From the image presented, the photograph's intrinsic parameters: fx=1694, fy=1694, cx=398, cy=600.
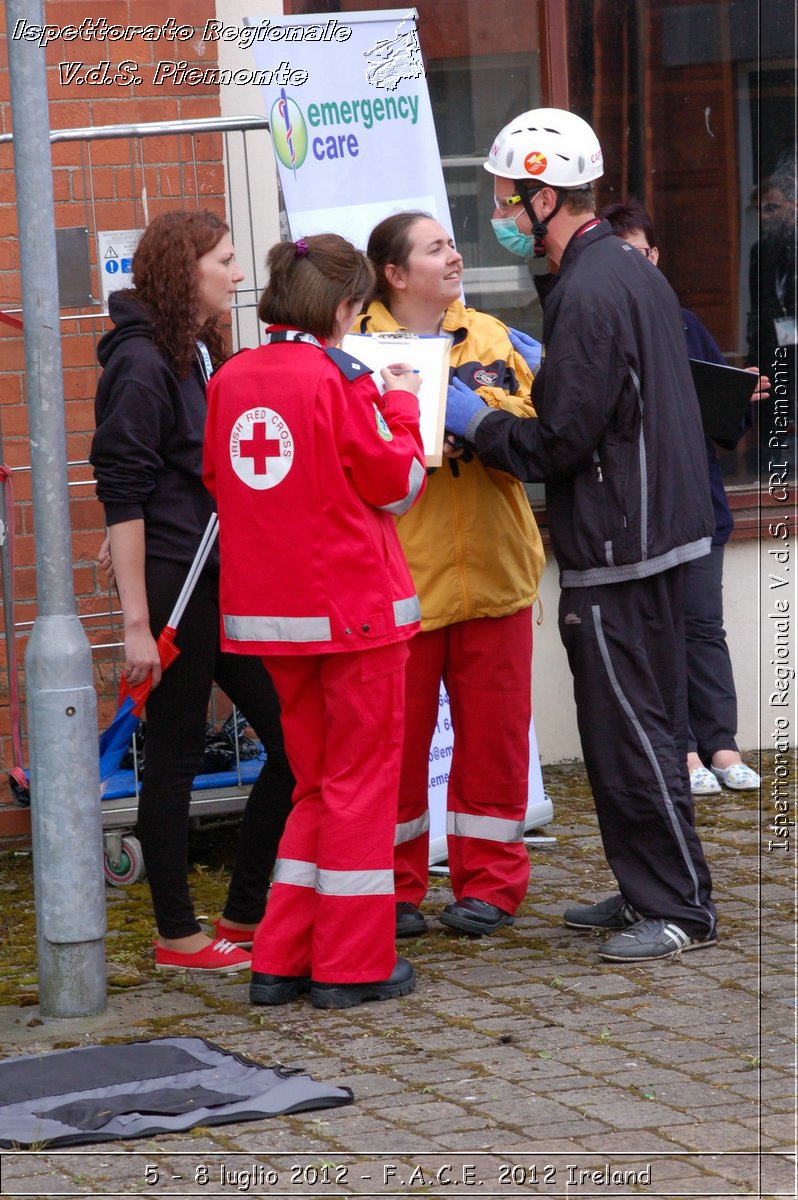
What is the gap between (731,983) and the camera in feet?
14.6

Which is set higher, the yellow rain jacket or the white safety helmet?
the white safety helmet

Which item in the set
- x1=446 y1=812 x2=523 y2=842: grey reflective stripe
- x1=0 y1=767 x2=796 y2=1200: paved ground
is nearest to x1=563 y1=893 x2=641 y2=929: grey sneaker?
x1=0 y1=767 x2=796 y2=1200: paved ground

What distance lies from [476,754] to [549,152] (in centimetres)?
175

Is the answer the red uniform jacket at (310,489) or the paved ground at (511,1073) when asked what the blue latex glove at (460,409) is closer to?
the red uniform jacket at (310,489)

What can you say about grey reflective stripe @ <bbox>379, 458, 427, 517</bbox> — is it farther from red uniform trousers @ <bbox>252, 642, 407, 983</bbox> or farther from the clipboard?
the clipboard

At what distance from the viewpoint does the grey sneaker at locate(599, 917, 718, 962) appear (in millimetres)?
4660

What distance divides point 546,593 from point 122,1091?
3.90m

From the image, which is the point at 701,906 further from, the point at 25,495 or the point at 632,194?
the point at 632,194

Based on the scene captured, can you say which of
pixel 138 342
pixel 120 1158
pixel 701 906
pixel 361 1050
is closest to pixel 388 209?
pixel 138 342

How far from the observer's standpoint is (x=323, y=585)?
13.9ft

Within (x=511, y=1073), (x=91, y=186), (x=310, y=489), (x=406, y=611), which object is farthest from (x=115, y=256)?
(x=511, y=1073)

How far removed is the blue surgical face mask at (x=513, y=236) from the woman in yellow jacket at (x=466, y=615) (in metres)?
0.14

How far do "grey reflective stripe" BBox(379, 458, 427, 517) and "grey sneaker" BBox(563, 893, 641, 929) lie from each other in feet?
4.76

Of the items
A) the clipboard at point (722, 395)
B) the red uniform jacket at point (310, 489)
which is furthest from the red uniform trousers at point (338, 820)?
the clipboard at point (722, 395)
